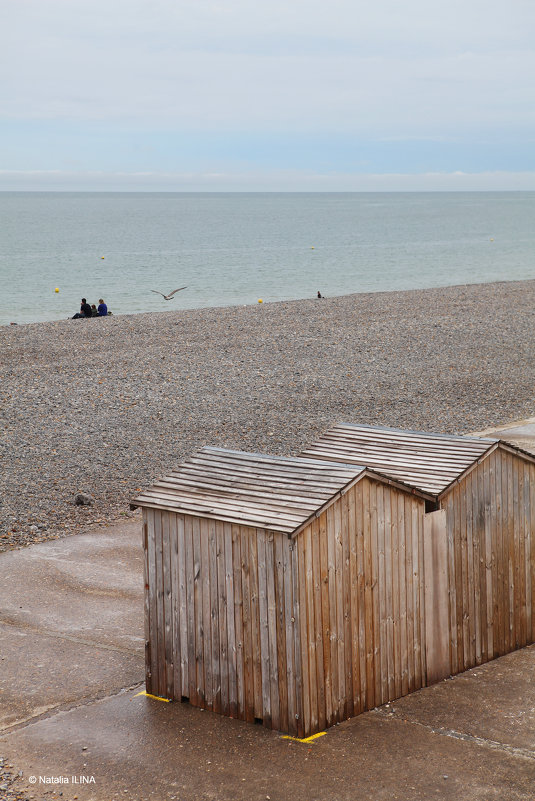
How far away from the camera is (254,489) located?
6.48 m

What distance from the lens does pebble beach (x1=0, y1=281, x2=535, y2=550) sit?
43.1ft

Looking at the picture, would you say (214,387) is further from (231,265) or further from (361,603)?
(231,265)

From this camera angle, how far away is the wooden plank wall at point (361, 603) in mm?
6035

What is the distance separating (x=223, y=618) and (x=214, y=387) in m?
13.0

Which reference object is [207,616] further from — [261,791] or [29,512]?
[29,512]

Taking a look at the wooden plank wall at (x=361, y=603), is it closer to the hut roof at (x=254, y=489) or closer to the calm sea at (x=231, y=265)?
the hut roof at (x=254, y=489)

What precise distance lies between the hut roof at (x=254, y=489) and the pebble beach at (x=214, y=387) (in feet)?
14.1

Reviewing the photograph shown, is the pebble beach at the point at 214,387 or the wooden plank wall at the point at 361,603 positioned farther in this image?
the pebble beach at the point at 214,387

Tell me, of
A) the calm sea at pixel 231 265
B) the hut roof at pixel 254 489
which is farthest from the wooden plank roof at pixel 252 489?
the calm sea at pixel 231 265

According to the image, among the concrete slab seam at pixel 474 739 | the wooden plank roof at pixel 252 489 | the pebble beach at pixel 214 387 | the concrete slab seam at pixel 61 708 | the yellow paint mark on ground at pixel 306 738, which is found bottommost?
the concrete slab seam at pixel 61 708

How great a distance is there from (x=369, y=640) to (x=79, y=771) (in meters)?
2.08

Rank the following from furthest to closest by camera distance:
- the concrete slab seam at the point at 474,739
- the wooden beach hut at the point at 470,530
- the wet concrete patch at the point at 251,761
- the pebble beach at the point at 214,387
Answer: the pebble beach at the point at 214,387 → the wooden beach hut at the point at 470,530 → the concrete slab seam at the point at 474,739 → the wet concrete patch at the point at 251,761

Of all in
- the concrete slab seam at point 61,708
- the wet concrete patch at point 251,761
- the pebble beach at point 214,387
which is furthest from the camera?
the pebble beach at point 214,387

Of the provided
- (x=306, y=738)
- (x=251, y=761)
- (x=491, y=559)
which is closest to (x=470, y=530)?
(x=491, y=559)
